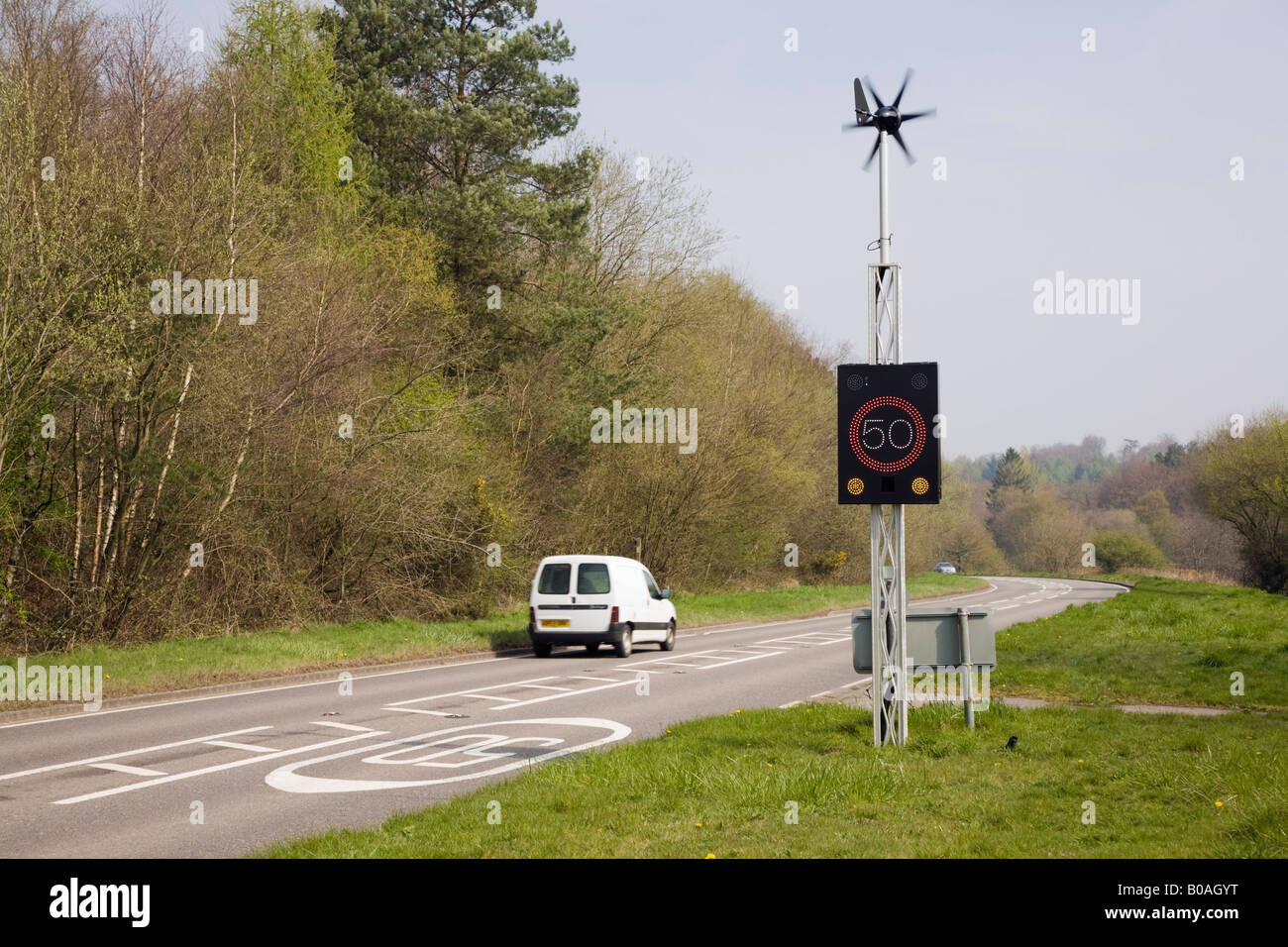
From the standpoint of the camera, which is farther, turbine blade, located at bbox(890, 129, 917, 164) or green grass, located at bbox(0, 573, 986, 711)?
green grass, located at bbox(0, 573, 986, 711)

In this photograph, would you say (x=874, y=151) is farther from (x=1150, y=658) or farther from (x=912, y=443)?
(x=1150, y=658)

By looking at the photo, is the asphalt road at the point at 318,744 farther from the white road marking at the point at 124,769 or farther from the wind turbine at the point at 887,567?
the wind turbine at the point at 887,567

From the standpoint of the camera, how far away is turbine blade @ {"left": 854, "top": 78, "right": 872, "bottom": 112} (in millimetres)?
10672

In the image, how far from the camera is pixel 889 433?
31.9 feet

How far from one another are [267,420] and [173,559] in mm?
3274

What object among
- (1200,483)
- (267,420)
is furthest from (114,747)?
(1200,483)

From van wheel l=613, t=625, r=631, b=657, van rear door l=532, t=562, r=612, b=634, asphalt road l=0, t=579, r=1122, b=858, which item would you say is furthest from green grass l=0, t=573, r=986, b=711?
van wheel l=613, t=625, r=631, b=657

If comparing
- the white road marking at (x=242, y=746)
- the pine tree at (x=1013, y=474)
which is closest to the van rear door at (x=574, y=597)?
the white road marking at (x=242, y=746)

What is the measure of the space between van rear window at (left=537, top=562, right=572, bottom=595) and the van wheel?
1.37 metres

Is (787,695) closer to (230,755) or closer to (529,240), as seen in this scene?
(230,755)

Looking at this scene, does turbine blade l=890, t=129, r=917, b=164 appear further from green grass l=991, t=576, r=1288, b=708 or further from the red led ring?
green grass l=991, t=576, r=1288, b=708

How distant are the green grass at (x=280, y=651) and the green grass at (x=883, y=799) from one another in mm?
8464

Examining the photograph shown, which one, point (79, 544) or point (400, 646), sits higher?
point (79, 544)

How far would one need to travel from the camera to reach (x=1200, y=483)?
6862cm
